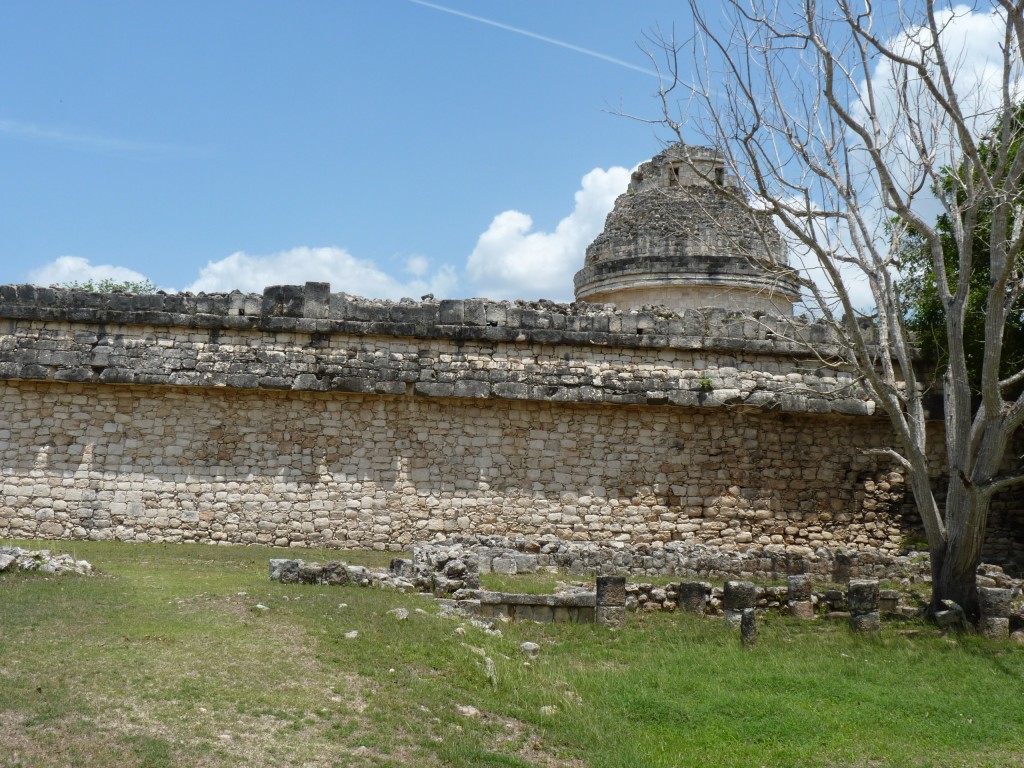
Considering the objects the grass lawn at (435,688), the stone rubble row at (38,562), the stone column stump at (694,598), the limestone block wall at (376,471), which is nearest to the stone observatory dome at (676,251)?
the limestone block wall at (376,471)

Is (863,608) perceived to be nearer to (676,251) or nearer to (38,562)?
(38,562)

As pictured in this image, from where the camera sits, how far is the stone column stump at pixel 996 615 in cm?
1079

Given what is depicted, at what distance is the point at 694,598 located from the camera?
11.7 meters

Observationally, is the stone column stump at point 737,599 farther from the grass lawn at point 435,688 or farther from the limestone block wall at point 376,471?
the limestone block wall at point 376,471

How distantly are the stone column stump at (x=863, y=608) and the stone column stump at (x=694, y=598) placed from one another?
5.30ft

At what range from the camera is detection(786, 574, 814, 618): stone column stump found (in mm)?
11672

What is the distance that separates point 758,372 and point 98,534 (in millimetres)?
10738

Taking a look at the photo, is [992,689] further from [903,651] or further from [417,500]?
[417,500]

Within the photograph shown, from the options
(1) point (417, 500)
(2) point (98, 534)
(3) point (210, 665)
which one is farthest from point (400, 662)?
(2) point (98, 534)

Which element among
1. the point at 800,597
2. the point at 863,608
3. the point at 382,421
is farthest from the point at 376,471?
the point at 863,608

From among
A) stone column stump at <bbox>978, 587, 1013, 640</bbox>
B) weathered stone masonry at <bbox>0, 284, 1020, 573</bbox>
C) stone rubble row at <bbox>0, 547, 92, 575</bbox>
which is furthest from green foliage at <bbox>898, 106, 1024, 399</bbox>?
stone rubble row at <bbox>0, 547, 92, 575</bbox>

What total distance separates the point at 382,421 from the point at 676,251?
790cm

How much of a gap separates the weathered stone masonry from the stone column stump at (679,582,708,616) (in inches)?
183

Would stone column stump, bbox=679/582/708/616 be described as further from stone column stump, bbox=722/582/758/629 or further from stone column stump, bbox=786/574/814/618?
stone column stump, bbox=786/574/814/618
